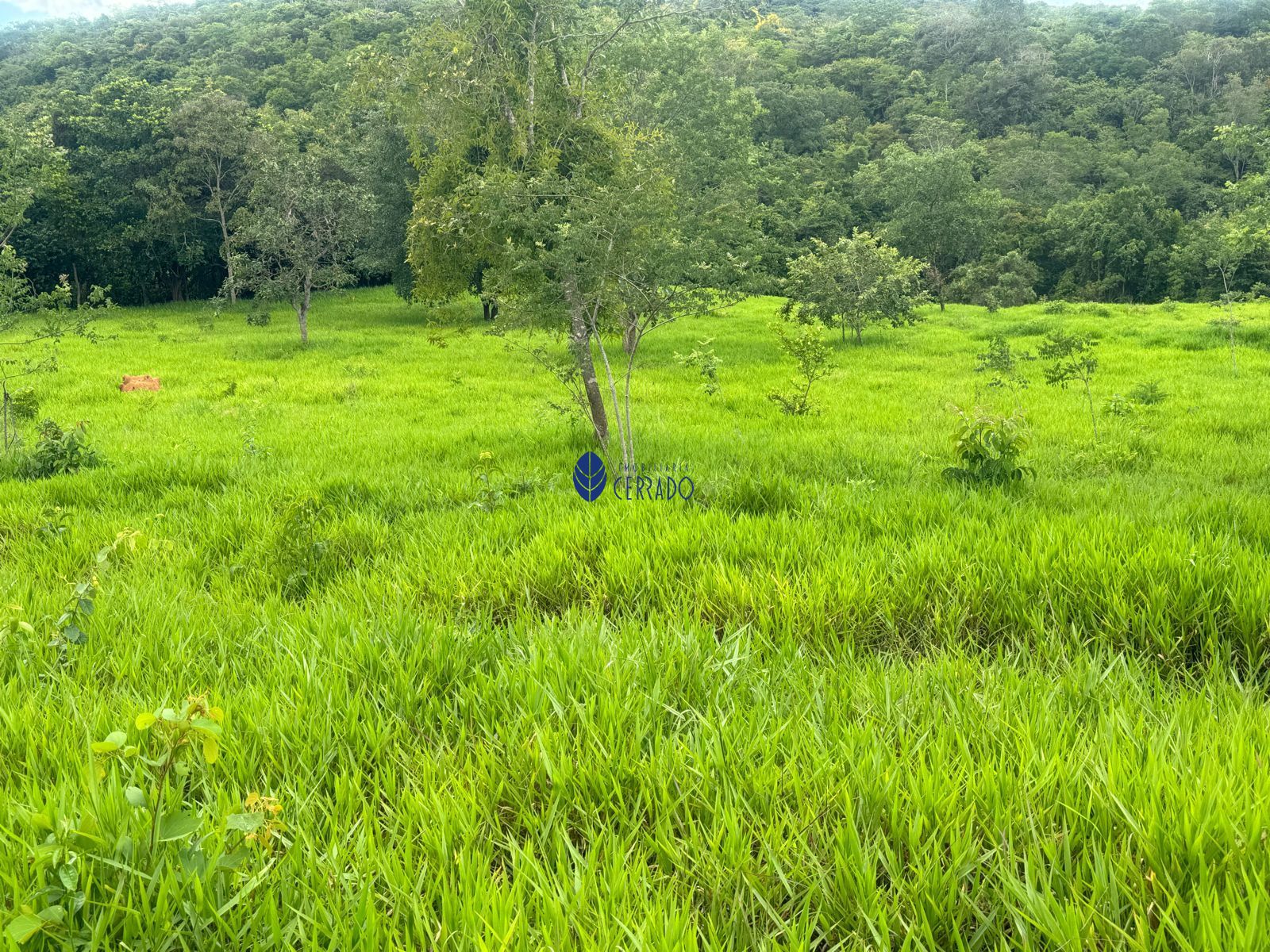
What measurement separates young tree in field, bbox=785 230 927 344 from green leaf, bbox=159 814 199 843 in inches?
790

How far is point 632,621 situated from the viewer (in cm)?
287

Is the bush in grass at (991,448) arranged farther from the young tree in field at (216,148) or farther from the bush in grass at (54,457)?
the young tree in field at (216,148)

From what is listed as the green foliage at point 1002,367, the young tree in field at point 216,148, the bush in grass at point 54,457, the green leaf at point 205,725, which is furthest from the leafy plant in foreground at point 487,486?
the young tree in field at point 216,148

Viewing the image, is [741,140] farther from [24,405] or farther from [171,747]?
[171,747]

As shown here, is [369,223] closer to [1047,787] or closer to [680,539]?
[680,539]

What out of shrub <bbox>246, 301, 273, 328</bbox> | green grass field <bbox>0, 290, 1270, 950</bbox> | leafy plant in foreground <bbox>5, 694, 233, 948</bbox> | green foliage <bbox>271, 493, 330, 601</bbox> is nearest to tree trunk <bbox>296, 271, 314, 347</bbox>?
shrub <bbox>246, 301, 273, 328</bbox>

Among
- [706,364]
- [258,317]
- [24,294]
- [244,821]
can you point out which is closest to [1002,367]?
[706,364]

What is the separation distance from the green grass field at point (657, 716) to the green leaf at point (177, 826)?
0.02m

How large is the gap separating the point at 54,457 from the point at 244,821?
8003mm

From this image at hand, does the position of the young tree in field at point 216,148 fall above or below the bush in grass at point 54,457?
above

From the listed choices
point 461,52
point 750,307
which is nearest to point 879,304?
point 750,307

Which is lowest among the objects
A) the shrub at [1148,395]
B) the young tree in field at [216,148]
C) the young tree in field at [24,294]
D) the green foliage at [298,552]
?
the green foliage at [298,552]

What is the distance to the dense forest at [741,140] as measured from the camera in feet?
58.3

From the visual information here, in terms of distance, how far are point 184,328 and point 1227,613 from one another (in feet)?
105
